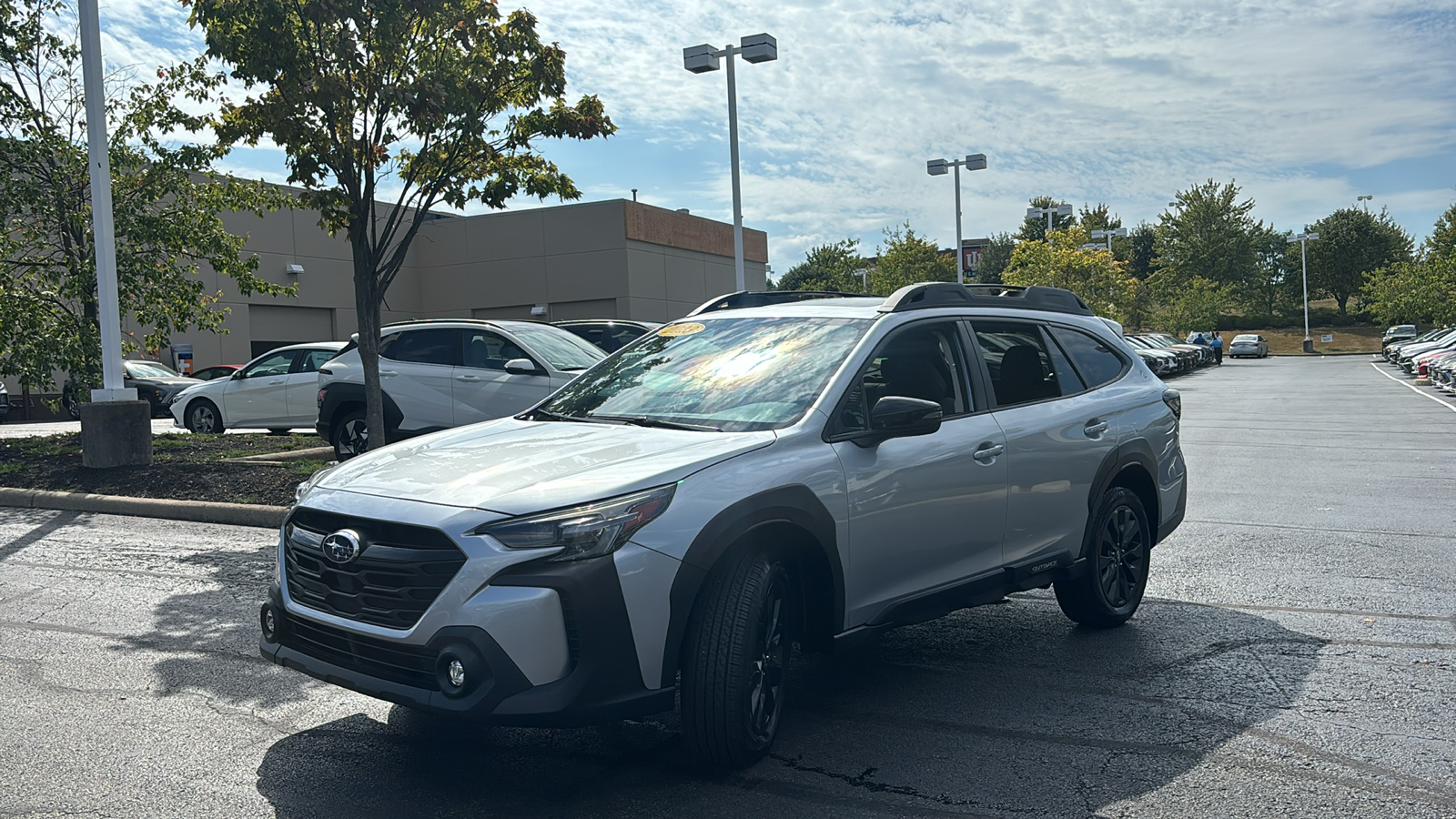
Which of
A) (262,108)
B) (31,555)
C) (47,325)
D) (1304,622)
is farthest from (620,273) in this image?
(1304,622)

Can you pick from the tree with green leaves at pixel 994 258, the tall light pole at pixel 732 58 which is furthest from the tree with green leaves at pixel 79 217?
the tree with green leaves at pixel 994 258

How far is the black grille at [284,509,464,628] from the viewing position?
3.60 metres

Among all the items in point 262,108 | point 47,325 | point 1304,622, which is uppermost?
point 262,108

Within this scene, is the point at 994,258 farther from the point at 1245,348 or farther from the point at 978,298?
the point at 978,298

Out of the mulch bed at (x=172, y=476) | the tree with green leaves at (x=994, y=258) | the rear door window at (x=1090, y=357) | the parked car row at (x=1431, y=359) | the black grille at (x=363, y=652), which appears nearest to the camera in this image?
the black grille at (x=363, y=652)

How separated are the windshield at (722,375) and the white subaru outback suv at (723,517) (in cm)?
1

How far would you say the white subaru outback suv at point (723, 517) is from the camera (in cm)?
354

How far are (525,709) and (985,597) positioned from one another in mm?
2414

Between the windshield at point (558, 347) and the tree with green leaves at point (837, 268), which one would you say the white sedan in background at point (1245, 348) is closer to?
the tree with green leaves at point (837, 268)

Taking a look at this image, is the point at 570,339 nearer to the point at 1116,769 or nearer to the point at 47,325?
the point at 47,325

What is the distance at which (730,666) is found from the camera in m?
3.79

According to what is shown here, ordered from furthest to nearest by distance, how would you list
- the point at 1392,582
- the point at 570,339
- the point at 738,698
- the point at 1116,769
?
the point at 570,339 → the point at 1392,582 → the point at 1116,769 → the point at 738,698

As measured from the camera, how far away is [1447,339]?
124 ft

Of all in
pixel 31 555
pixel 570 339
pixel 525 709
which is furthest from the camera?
pixel 570 339
